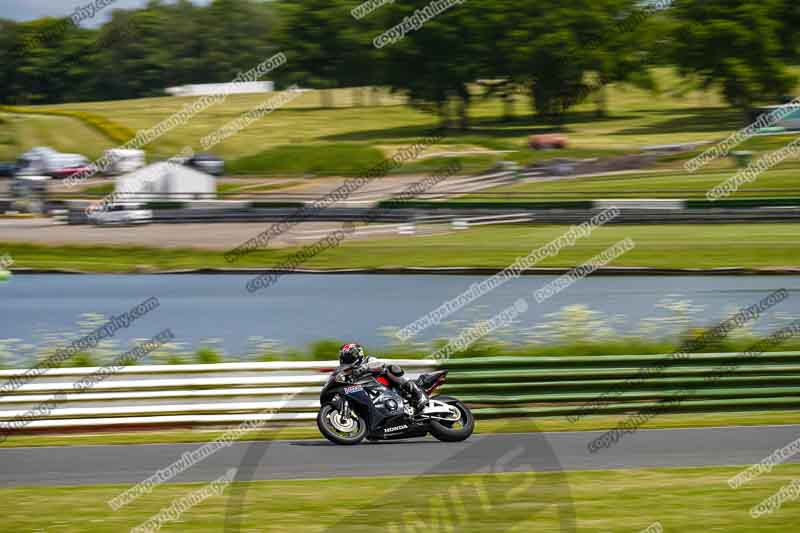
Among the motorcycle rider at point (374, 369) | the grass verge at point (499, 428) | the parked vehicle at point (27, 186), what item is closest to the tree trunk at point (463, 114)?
the parked vehicle at point (27, 186)

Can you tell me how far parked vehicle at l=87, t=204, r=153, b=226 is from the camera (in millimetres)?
49344

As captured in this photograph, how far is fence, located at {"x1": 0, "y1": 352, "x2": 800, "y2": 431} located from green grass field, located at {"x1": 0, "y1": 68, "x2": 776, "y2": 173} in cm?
4886

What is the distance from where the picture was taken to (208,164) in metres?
61.8

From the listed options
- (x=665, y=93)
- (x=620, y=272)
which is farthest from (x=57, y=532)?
(x=665, y=93)

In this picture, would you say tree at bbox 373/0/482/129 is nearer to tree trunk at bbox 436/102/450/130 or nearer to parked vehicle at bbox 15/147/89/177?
tree trunk at bbox 436/102/450/130

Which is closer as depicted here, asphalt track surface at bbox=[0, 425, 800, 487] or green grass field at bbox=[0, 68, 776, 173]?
asphalt track surface at bbox=[0, 425, 800, 487]

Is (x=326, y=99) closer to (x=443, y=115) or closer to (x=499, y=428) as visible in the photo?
(x=443, y=115)

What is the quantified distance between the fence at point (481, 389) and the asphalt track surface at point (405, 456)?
3.68 feet

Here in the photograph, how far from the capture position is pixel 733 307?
86.9ft

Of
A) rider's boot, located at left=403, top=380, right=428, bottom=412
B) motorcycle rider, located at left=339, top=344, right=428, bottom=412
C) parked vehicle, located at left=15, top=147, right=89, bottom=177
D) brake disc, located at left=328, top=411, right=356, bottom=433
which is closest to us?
rider's boot, located at left=403, top=380, right=428, bottom=412

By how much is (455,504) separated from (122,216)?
1722 inches

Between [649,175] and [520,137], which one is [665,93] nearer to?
[520,137]

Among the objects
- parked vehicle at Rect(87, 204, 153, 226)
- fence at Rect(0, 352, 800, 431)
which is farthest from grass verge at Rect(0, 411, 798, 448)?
parked vehicle at Rect(87, 204, 153, 226)

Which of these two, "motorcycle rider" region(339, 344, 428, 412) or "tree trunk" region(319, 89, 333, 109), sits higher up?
"motorcycle rider" region(339, 344, 428, 412)
